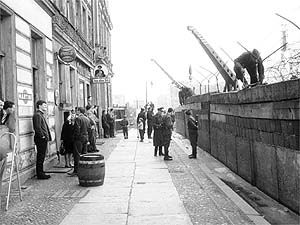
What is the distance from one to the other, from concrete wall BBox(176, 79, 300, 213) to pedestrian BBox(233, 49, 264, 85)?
59 cm

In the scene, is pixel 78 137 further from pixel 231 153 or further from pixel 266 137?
pixel 266 137

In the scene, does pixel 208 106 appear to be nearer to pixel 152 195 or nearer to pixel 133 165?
pixel 133 165

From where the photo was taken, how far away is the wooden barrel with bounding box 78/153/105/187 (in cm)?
855

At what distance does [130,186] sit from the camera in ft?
28.7

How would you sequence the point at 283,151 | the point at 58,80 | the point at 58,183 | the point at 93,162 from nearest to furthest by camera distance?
the point at 283,151 < the point at 93,162 < the point at 58,183 < the point at 58,80

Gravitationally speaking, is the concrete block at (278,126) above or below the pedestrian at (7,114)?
below

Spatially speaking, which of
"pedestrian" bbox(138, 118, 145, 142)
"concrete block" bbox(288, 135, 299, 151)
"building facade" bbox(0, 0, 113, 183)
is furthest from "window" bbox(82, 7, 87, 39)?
"concrete block" bbox(288, 135, 299, 151)

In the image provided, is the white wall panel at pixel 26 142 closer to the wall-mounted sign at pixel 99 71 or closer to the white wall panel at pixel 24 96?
the white wall panel at pixel 24 96

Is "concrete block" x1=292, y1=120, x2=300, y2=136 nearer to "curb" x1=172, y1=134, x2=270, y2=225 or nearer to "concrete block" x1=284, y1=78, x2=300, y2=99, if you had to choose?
"concrete block" x1=284, y1=78, x2=300, y2=99

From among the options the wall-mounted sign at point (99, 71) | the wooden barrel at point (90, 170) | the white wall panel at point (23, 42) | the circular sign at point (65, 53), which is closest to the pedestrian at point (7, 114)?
the wooden barrel at point (90, 170)

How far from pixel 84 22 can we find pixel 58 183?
14.8 m

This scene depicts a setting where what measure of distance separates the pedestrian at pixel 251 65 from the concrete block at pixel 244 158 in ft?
5.01

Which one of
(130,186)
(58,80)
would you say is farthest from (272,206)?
(58,80)

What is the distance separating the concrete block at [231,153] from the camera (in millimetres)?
10622
